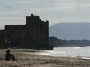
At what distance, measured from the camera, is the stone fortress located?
171875 millimetres

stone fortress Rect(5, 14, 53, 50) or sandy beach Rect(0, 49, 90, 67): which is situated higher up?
stone fortress Rect(5, 14, 53, 50)

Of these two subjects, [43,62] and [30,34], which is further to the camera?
[30,34]

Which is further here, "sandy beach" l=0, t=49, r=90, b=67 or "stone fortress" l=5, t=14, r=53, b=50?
"stone fortress" l=5, t=14, r=53, b=50

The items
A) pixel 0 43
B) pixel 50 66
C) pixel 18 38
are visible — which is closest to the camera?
pixel 50 66

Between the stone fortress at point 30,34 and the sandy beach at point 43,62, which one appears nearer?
the sandy beach at point 43,62

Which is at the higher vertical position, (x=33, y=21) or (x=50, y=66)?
(x=33, y=21)

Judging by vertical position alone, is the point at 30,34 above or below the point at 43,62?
above

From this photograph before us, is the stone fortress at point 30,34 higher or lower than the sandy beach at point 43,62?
higher

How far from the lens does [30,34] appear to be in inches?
6875

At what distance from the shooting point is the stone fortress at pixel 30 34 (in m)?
172

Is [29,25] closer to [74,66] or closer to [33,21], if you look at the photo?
[33,21]

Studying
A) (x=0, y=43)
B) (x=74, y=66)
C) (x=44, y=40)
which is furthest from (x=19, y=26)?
(x=74, y=66)

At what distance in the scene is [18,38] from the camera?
17300 cm

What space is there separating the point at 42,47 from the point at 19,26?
18.1 meters
